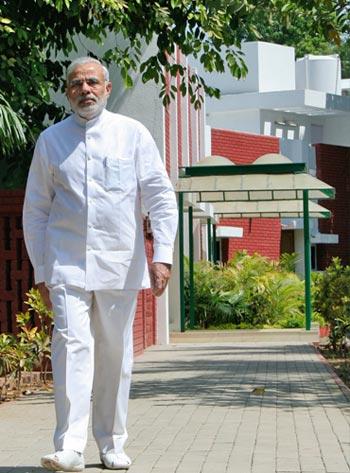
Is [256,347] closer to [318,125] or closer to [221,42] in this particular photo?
[221,42]

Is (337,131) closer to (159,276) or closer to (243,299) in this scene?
(243,299)

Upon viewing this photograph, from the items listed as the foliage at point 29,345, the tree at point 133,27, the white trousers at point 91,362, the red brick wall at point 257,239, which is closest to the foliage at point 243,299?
the foliage at point 29,345

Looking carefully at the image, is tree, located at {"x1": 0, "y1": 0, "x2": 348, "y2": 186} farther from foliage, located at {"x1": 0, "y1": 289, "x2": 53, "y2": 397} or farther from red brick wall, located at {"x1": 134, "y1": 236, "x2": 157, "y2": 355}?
red brick wall, located at {"x1": 134, "y1": 236, "x2": 157, "y2": 355}

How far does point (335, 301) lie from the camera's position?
20.6 meters

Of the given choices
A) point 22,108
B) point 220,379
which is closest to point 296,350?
point 220,379

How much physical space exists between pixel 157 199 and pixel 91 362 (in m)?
0.95

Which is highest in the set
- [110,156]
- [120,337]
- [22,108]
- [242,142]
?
[242,142]

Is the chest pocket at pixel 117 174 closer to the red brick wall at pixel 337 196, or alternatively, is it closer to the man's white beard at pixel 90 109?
the man's white beard at pixel 90 109

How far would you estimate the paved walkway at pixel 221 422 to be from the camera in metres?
7.96

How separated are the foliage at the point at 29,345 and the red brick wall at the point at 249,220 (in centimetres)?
2619

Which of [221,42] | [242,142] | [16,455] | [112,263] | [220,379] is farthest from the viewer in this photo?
[242,142]

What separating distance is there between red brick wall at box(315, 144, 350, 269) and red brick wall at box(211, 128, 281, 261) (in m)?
5.16

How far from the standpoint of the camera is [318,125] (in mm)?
52812

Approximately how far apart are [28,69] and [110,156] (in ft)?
23.3
